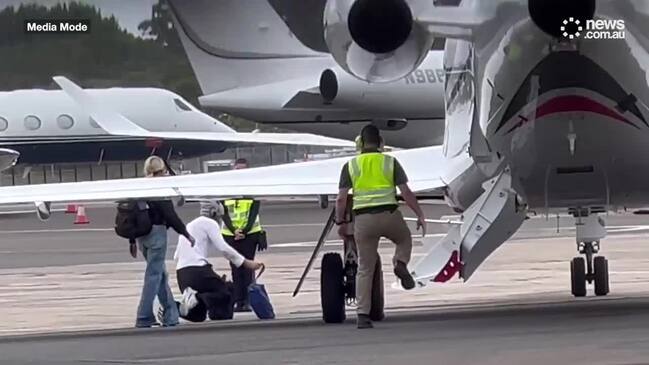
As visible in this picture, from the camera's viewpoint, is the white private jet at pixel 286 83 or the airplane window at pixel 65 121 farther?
the airplane window at pixel 65 121

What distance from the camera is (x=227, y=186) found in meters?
17.9

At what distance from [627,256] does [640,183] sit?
12.6m

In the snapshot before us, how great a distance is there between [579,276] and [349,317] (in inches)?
137

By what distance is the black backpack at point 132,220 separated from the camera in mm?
18531

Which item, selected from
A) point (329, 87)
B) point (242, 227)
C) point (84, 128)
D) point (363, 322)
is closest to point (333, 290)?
point (363, 322)

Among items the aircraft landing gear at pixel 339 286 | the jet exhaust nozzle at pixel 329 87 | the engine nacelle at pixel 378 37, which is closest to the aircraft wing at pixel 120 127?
the jet exhaust nozzle at pixel 329 87

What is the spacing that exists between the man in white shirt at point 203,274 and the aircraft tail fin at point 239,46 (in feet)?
75.4

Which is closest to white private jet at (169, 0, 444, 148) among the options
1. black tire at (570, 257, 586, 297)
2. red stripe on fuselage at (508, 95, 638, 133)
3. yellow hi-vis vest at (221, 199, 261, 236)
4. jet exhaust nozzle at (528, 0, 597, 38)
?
yellow hi-vis vest at (221, 199, 261, 236)

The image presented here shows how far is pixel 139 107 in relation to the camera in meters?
56.1

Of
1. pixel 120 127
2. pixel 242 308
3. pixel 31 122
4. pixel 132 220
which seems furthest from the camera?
pixel 31 122

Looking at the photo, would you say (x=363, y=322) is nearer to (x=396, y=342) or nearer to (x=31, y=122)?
(x=396, y=342)

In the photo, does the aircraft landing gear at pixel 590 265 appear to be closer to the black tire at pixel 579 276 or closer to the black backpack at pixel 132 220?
the black tire at pixel 579 276

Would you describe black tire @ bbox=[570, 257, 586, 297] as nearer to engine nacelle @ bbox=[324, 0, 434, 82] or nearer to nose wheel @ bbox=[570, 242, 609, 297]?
nose wheel @ bbox=[570, 242, 609, 297]

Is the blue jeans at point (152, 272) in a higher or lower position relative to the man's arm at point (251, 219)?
lower
